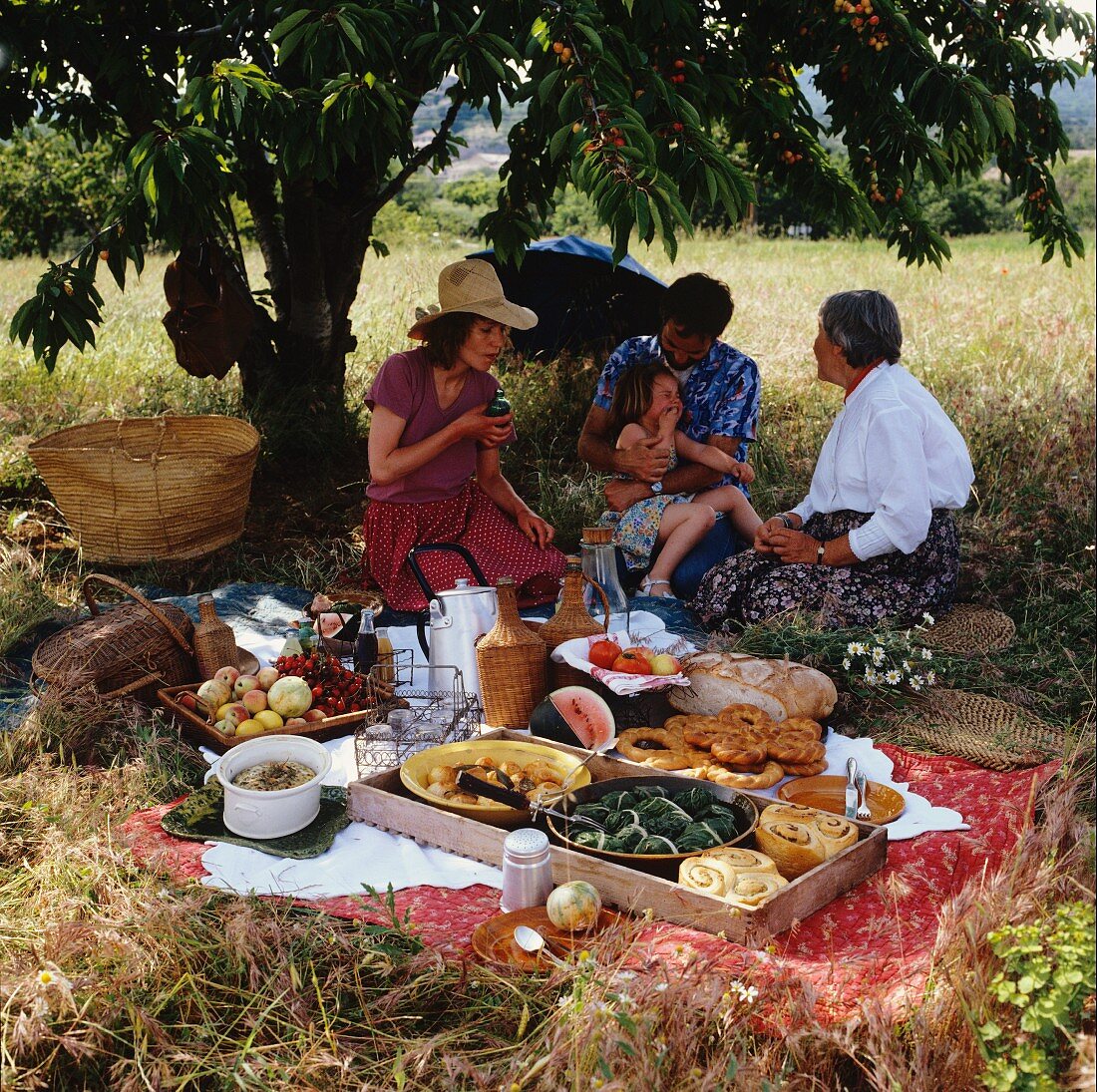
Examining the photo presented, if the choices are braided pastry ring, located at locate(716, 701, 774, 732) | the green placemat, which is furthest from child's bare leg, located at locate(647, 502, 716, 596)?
the green placemat

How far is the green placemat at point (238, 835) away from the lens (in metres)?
3.30

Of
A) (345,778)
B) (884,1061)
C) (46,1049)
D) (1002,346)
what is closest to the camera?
(884,1061)

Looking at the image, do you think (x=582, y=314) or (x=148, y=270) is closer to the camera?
(x=582, y=314)

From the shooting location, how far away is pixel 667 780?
3312 millimetres

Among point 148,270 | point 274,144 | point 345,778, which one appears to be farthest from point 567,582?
point 148,270

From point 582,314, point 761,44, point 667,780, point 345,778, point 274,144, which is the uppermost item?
point 761,44

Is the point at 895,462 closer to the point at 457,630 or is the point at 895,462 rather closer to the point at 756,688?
the point at 756,688

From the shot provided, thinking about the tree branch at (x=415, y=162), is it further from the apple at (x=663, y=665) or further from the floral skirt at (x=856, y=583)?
the apple at (x=663, y=665)

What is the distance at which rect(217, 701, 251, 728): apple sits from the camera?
3.94m

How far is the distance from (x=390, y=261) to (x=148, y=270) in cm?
328

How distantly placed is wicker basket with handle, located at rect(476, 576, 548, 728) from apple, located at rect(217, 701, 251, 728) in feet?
2.69

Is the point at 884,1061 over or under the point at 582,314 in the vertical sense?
under

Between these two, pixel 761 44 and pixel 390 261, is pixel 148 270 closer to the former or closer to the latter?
pixel 390 261

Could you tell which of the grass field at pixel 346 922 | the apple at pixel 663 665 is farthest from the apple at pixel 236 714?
the apple at pixel 663 665
